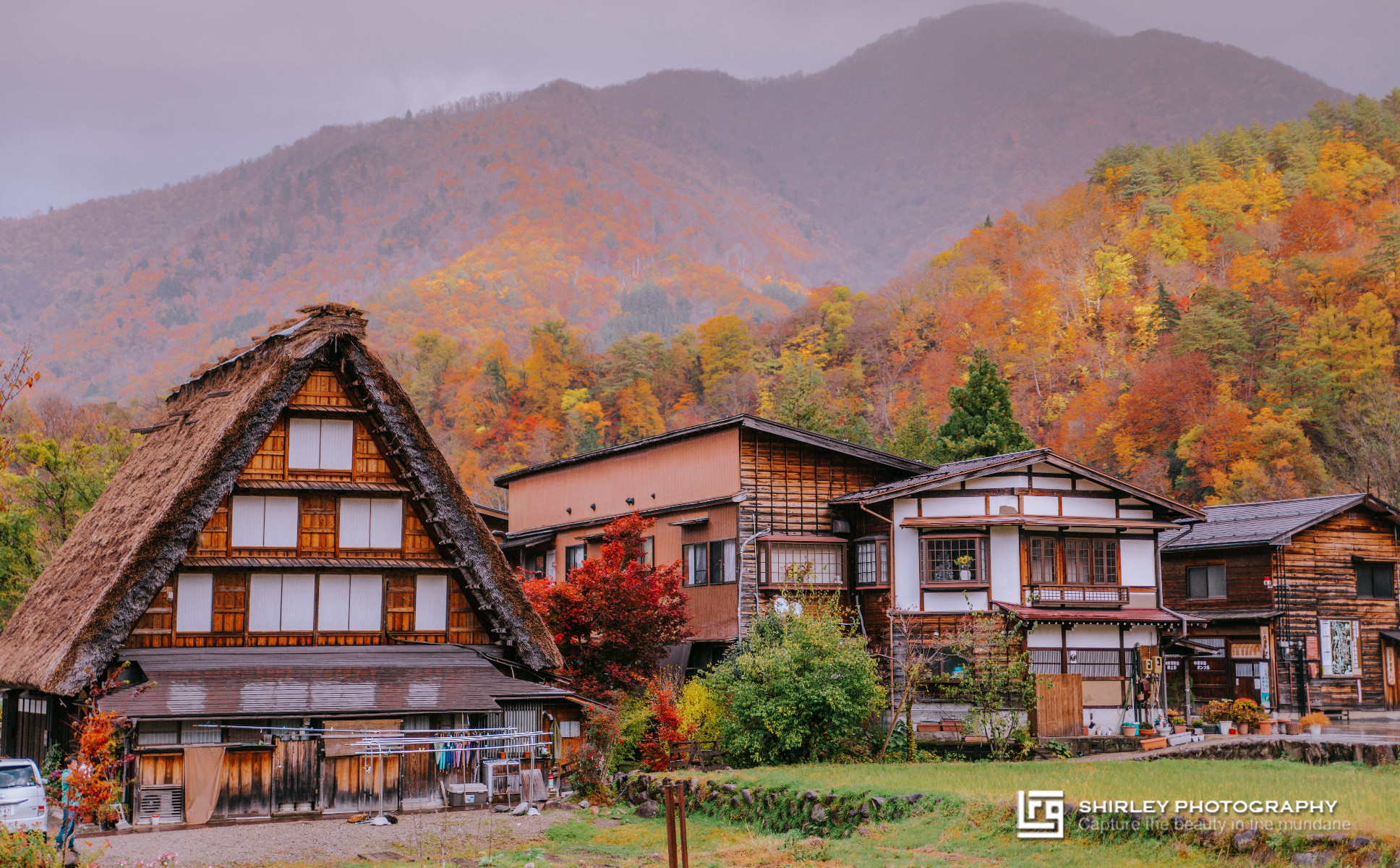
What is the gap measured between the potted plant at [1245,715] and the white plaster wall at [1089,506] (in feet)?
20.5

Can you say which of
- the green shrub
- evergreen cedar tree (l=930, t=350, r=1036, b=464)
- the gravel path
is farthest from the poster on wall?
the gravel path

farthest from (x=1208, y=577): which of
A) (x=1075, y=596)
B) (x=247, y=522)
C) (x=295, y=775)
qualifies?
(x=247, y=522)

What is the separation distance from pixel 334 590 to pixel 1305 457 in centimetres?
4668

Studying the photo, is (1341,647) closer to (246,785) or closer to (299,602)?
(299,602)

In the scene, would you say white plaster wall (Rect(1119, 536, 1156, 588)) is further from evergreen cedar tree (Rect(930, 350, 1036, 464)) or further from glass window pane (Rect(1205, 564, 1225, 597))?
evergreen cedar tree (Rect(930, 350, 1036, 464))

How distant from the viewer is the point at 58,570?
1111 inches

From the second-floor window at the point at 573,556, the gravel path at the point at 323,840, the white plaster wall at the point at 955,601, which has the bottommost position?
the gravel path at the point at 323,840

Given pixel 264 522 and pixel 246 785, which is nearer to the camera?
pixel 246 785

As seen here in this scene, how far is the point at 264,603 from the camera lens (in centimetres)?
2466

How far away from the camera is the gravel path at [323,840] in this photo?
18672 mm

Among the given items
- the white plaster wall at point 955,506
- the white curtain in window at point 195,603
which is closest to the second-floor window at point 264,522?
the white curtain in window at point 195,603

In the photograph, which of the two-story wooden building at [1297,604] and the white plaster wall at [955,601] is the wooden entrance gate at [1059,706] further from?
the two-story wooden building at [1297,604]

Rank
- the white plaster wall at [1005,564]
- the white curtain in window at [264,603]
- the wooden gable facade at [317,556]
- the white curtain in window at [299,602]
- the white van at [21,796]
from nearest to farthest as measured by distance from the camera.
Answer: the white van at [21,796] → the wooden gable facade at [317,556] → the white curtain in window at [264,603] → the white curtain in window at [299,602] → the white plaster wall at [1005,564]

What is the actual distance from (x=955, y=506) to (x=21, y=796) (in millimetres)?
21980
